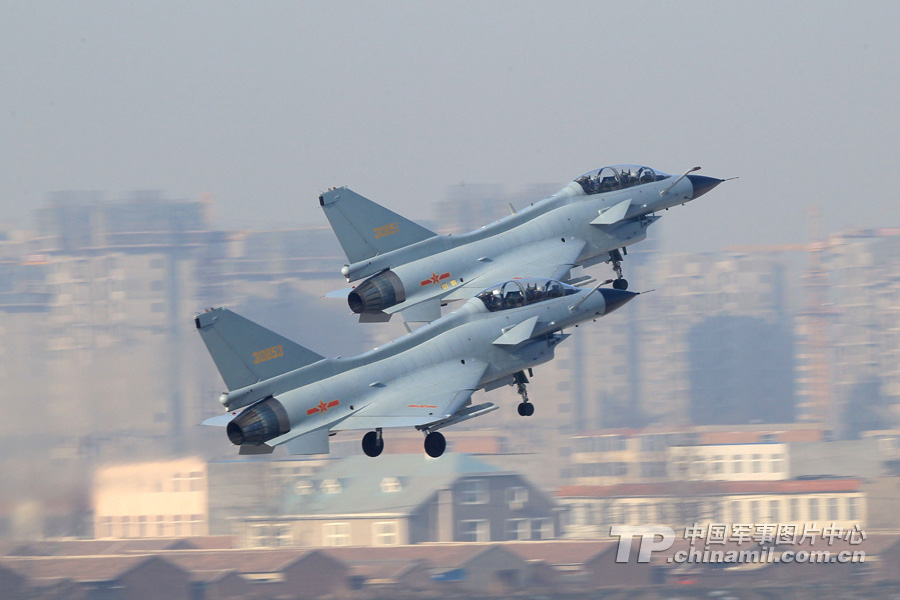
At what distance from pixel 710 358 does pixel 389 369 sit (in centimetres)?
17149

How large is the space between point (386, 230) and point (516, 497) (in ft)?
230

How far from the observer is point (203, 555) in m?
96.0

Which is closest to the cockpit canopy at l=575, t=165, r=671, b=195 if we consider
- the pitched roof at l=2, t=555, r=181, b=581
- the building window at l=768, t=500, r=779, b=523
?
the pitched roof at l=2, t=555, r=181, b=581

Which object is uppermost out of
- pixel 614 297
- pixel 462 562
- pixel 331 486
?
pixel 614 297

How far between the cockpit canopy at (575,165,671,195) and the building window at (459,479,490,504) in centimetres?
6438

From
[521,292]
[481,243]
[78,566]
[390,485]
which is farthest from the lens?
[390,485]

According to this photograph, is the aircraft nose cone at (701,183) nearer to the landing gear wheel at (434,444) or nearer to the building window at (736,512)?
the landing gear wheel at (434,444)

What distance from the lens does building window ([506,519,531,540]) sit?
10012 centimetres

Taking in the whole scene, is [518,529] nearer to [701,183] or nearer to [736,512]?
[736,512]

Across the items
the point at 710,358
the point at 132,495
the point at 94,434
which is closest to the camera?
the point at 132,495

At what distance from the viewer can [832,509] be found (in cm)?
10394

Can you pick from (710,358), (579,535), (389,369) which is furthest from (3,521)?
(710,358)

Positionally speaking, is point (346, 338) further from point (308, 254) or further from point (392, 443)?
point (392, 443)

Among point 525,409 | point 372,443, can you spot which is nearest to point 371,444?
point 372,443
